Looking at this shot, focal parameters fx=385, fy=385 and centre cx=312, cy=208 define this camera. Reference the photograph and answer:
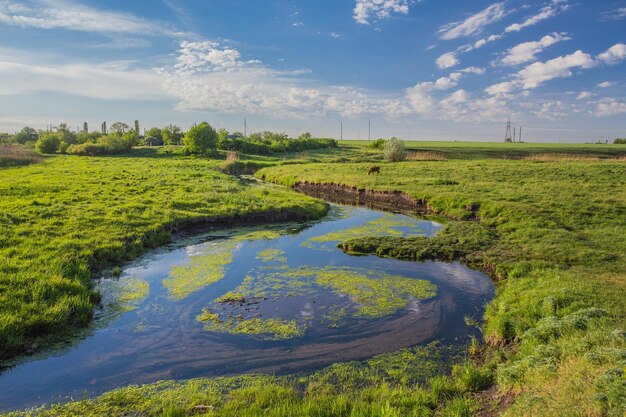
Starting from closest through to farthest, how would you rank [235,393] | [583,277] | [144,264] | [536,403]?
[536,403] → [235,393] → [583,277] → [144,264]

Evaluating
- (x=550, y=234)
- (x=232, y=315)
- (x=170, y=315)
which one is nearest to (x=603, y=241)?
(x=550, y=234)

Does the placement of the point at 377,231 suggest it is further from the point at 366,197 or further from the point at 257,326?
the point at 366,197

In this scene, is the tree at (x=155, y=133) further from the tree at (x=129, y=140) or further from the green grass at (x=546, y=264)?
the green grass at (x=546, y=264)

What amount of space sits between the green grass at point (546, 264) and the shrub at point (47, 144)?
73.0m

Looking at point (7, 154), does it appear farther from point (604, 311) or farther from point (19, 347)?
point (604, 311)

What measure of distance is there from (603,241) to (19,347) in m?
21.8

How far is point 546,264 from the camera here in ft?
49.3

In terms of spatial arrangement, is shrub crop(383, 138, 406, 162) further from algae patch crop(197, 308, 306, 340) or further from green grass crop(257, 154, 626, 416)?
algae patch crop(197, 308, 306, 340)

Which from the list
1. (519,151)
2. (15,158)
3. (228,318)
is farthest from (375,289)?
(519,151)

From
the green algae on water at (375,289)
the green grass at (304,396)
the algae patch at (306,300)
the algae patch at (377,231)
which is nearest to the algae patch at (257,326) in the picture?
the algae patch at (306,300)

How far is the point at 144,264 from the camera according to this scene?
644 inches

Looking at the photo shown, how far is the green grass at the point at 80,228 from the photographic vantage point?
405 inches

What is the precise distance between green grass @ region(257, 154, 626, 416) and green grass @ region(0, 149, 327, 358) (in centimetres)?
978

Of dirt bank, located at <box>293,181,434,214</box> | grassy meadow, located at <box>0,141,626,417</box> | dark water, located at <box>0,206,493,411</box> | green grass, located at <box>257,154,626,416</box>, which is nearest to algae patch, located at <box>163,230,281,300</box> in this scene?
dark water, located at <box>0,206,493,411</box>
